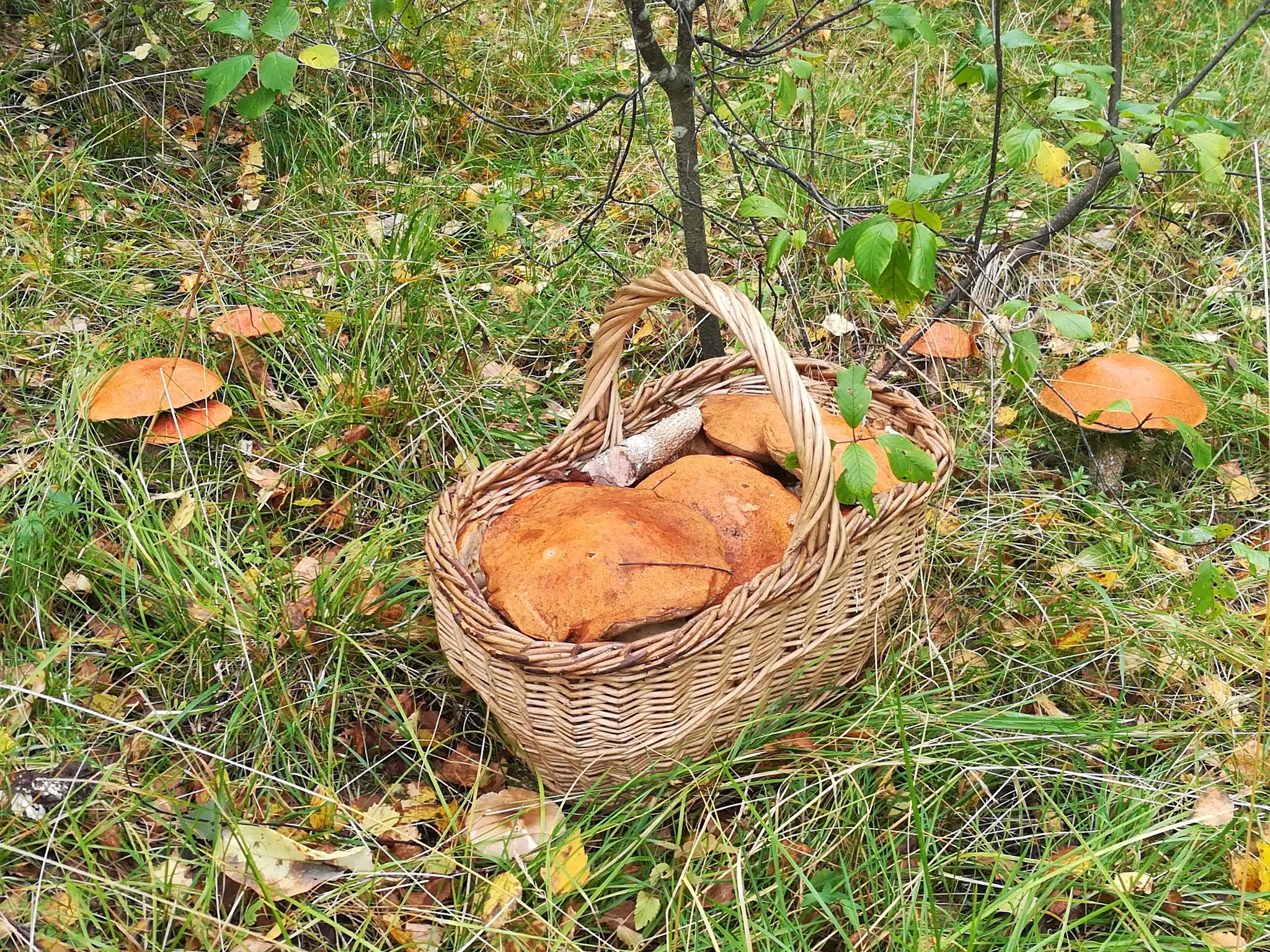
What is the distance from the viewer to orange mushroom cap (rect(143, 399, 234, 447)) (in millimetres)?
2527

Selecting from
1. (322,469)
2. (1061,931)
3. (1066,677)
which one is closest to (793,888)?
(1061,931)

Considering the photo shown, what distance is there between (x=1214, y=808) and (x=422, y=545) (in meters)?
1.90

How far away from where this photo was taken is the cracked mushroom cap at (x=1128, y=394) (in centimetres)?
261

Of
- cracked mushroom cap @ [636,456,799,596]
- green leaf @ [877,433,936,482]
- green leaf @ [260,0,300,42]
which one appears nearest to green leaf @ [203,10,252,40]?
green leaf @ [260,0,300,42]

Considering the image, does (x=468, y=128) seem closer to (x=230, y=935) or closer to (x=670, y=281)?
(x=670, y=281)

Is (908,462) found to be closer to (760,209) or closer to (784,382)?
(784,382)

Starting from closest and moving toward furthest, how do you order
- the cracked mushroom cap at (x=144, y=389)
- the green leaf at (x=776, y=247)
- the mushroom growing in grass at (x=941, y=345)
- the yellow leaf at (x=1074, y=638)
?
the yellow leaf at (x=1074, y=638) → the green leaf at (x=776, y=247) → the cracked mushroom cap at (x=144, y=389) → the mushroom growing in grass at (x=941, y=345)

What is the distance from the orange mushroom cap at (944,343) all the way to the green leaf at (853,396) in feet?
4.54

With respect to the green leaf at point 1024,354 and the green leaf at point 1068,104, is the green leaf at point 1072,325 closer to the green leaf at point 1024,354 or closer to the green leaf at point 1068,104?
the green leaf at point 1024,354

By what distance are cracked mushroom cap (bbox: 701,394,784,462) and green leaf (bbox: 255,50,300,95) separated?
119 cm

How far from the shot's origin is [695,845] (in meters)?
1.80

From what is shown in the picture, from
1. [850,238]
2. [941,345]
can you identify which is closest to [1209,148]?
[850,238]

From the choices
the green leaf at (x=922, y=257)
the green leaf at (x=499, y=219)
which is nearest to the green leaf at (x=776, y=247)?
the green leaf at (x=499, y=219)

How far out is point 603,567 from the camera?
72.2 inches
